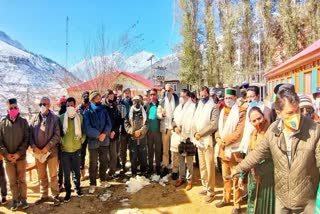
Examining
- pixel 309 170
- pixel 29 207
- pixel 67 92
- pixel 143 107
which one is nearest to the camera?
pixel 309 170

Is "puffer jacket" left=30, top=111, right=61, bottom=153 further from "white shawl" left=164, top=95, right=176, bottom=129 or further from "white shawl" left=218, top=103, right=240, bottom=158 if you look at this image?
"white shawl" left=218, top=103, right=240, bottom=158

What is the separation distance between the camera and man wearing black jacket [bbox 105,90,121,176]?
6738mm

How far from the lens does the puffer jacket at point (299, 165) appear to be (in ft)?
8.78

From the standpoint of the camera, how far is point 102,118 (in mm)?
6168

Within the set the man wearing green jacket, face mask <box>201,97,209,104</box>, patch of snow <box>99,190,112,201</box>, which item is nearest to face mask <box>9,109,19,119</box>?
the man wearing green jacket

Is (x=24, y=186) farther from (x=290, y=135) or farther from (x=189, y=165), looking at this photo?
(x=290, y=135)

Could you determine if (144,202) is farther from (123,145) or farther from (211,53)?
(211,53)

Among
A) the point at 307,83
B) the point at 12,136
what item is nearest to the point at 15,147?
the point at 12,136

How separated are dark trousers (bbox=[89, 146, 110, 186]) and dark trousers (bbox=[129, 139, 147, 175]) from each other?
61 cm

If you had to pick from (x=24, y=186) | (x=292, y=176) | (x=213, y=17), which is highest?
(x=213, y=17)

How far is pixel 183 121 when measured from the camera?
632 cm

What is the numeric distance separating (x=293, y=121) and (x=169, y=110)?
4187 mm

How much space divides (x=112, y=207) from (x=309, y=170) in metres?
3.71

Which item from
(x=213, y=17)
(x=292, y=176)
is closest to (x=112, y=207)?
(x=292, y=176)
